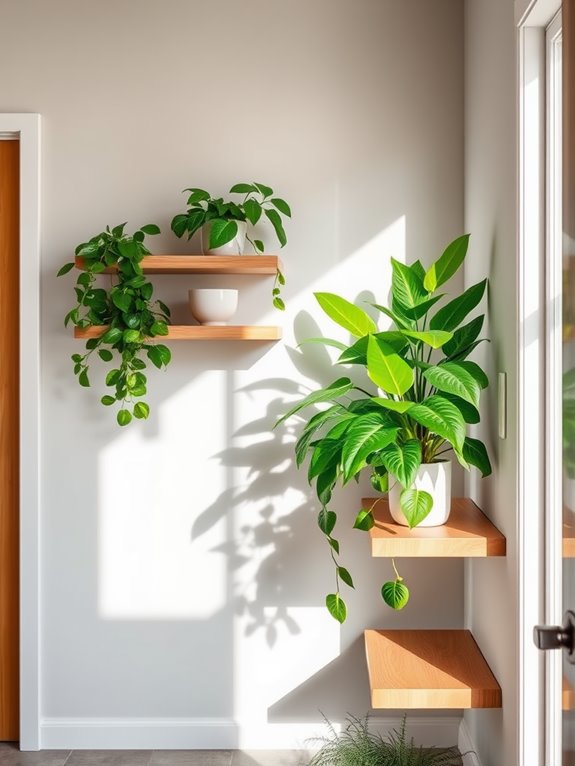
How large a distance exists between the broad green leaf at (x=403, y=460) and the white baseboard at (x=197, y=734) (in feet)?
3.68

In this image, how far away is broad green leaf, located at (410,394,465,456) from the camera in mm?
1929

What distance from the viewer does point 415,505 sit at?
2031 mm

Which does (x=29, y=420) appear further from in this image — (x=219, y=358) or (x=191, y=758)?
(x=191, y=758)

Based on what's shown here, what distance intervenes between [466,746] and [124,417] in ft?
4.84

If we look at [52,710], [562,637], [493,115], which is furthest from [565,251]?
[52,710]

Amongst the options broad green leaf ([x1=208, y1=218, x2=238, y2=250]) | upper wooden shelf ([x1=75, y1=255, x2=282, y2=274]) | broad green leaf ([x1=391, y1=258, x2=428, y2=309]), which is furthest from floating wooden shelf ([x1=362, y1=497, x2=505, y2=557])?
broad green leaf ([x1=208, y1=218, x2=238, y2=250])

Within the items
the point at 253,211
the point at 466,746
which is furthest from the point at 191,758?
the point at 253,211

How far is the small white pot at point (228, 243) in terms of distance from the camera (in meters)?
2.47

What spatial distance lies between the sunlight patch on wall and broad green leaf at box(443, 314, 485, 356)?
84 cm

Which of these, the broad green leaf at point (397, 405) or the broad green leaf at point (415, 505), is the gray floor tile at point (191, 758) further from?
the broad green leaf at point (397, 405)

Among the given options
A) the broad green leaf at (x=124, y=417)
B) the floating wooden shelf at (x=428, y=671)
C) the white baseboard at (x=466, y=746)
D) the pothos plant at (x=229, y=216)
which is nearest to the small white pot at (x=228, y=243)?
the pothos plant at (x=229, y=216)

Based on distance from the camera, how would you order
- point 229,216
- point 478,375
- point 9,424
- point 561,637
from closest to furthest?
point 561,637 < point 478,375 < point 229,216 < point 9,424

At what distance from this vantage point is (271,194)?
8.29 feet

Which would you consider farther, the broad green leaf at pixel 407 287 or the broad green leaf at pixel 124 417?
the broad green leaf at pixel 124 417
